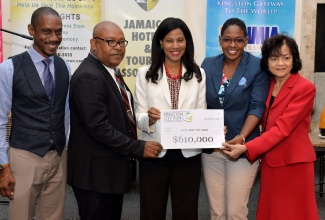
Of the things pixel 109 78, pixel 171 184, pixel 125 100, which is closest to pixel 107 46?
pixel 109 78

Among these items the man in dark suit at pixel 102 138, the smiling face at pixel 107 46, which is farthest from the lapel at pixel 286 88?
the smiling face at pixel 107 46

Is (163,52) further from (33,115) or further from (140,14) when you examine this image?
(140,14)

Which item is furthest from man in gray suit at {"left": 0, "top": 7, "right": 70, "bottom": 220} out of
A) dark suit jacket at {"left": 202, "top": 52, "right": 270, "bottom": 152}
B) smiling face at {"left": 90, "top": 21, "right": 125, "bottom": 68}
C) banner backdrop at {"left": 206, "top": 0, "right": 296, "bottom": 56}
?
banner backdrop at {"left": 206, "top": 0, "right": 296, "bottom": 56}

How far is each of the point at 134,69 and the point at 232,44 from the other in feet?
10.6

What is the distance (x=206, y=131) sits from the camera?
281 cm

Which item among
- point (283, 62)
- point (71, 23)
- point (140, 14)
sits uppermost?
point (140, 14)

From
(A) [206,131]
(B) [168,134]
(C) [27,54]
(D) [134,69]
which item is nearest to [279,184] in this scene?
(A) [206,131]

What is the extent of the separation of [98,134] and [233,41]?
1.20m

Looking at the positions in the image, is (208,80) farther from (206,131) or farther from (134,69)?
(134,69)

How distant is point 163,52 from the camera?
2.99m

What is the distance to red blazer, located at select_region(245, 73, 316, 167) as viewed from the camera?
2.74 meters

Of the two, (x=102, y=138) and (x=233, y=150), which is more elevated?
(x=102, y=138)

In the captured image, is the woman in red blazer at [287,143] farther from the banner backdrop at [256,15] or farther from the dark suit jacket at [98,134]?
the banner backdrop at [256,15]

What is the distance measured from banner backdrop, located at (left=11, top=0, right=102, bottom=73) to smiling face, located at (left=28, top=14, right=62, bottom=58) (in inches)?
131
